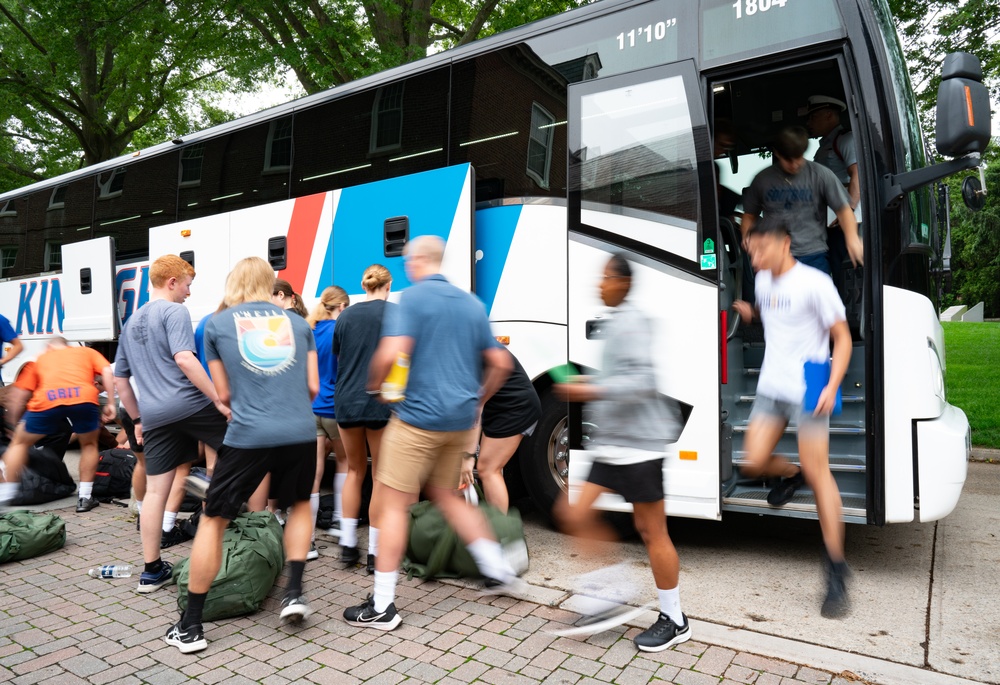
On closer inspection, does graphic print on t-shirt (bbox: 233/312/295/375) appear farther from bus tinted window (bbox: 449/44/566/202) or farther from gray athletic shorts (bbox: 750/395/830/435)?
gray athletic shorts (bbox: 750/395/830/435)

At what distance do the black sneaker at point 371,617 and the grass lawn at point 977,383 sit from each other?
17.5 ft

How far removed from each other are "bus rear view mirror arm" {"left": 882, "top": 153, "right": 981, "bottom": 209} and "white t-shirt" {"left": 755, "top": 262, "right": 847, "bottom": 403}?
703 mm

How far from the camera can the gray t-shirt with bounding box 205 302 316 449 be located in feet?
11.8

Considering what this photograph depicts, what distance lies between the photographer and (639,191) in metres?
4.75

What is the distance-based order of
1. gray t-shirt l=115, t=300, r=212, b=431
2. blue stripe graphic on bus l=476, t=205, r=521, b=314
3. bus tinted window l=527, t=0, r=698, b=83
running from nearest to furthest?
gray t-shirt l=115, t=300, r=212, b=431, bus tinted window l=527, t=0, r=698, b=83, blue stripe graphic on bus l=476, t=205, r=521, b=314

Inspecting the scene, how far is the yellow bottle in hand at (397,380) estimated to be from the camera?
3.58 m

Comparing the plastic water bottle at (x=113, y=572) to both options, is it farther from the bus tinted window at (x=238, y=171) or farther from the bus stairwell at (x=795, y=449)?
the bus tinted window at (x=238, y=171)

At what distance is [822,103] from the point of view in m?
5.41

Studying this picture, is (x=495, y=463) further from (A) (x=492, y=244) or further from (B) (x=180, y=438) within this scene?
(B) (x=180, y=438)

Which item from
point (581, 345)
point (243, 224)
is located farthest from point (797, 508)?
point (243, 224)

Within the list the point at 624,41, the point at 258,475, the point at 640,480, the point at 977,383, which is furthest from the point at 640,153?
the point at 977,383

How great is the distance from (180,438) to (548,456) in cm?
242

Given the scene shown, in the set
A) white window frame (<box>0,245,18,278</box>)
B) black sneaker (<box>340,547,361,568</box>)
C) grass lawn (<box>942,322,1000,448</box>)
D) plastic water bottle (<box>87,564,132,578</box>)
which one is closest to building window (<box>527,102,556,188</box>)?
black sneaker (<box>340,547,361,568</box>)

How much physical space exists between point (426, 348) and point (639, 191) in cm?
192
